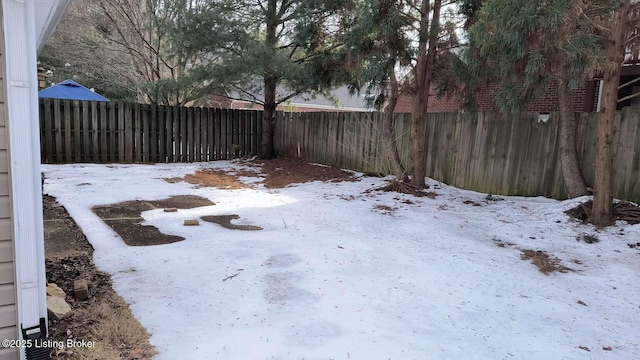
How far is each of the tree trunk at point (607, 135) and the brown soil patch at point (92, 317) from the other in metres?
5.00

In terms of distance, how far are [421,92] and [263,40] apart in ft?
16.0

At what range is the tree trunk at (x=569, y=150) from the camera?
5.53 metres

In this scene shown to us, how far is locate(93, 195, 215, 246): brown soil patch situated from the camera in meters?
4.05

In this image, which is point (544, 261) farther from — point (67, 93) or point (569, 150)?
point (67, 93)

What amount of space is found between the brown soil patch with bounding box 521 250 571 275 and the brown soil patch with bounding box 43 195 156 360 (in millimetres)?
3301

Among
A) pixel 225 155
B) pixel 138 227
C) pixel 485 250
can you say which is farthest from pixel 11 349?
pixel 225 155

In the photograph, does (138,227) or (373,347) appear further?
(138,227)

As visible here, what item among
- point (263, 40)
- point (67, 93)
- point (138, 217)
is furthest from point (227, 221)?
point (67, 93)

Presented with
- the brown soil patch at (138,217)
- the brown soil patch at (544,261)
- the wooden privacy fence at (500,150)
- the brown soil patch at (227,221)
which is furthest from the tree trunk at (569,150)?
the brown soil patch at (138,217)

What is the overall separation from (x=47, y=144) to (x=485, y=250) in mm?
9716

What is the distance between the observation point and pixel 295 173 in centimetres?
915

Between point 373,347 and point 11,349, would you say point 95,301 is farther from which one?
point 373,347

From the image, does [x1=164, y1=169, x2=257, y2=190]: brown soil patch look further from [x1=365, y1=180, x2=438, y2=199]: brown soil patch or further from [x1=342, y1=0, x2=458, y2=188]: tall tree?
[x1=342, y1=0, x2=458, y2=188]: tall tree

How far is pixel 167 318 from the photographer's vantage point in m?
2.54
